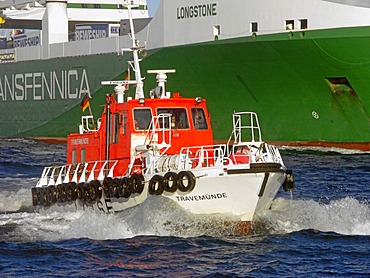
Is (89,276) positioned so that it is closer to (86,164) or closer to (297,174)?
(86,164)

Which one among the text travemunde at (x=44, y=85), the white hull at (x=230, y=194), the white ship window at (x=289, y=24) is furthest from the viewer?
the text travemunde at (x=44, y=85)

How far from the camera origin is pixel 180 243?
614 inches

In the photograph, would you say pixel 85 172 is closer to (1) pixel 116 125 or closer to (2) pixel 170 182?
(1) pixel 116 125

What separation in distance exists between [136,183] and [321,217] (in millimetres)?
3320

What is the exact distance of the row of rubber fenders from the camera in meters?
16.2

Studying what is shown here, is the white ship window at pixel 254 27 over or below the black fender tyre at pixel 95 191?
over

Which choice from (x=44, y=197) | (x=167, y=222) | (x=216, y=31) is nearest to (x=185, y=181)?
(x=167, y=222)

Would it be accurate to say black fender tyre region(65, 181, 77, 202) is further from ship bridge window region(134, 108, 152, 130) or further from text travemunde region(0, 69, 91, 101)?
text travemunde region(0, 69, 91, 101)

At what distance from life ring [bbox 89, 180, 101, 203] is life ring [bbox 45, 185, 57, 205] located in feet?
4.80

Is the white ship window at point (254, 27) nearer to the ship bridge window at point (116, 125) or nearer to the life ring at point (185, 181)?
the ship bridge window at point (116, 125)

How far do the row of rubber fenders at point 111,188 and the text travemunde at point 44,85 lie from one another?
73.7 feet

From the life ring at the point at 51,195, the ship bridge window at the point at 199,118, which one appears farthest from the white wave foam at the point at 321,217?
the life ring at the point at 51,195

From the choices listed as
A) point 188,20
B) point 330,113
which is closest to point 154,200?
point 330,113

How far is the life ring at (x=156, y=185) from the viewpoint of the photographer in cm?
1644
